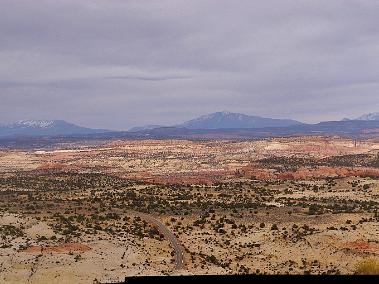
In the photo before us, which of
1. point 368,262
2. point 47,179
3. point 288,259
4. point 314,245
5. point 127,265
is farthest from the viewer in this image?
point 47,179

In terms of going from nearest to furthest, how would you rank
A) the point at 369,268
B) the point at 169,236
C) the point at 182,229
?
the point at 369,268, the point at 169,236, the point at 182,229

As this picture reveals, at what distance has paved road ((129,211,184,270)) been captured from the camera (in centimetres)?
3803

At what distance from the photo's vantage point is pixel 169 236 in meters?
48.1

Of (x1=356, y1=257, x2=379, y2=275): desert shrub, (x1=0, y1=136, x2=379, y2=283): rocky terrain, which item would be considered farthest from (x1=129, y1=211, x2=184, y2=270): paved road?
(x1=356, y1=257, x2=379, y2=275): desert shrub

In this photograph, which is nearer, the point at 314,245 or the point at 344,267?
the point at 344,267

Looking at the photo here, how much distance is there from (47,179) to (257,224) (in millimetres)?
67074

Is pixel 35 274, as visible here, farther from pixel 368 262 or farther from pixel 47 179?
pixel 47 179

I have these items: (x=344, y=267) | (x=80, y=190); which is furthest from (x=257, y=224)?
(x=80, y=190)

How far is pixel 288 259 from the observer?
130ft

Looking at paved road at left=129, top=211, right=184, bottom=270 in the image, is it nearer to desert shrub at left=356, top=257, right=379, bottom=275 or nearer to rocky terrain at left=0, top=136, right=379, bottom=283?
rocky terrain at left=0, top=136, right=379, bottom=283

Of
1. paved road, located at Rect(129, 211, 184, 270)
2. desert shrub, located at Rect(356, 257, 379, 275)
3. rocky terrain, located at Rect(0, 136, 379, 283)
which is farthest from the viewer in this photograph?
paved road, located at Rect(129, 211, 184, 270)

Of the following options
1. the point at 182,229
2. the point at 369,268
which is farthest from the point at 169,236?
the point at 369,268

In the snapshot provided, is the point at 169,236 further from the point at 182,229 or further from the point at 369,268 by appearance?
the point at 369,268

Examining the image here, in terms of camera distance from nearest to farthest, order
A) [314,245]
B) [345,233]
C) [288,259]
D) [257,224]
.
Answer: [288,259], [314,245], [345,233], [257,224]
